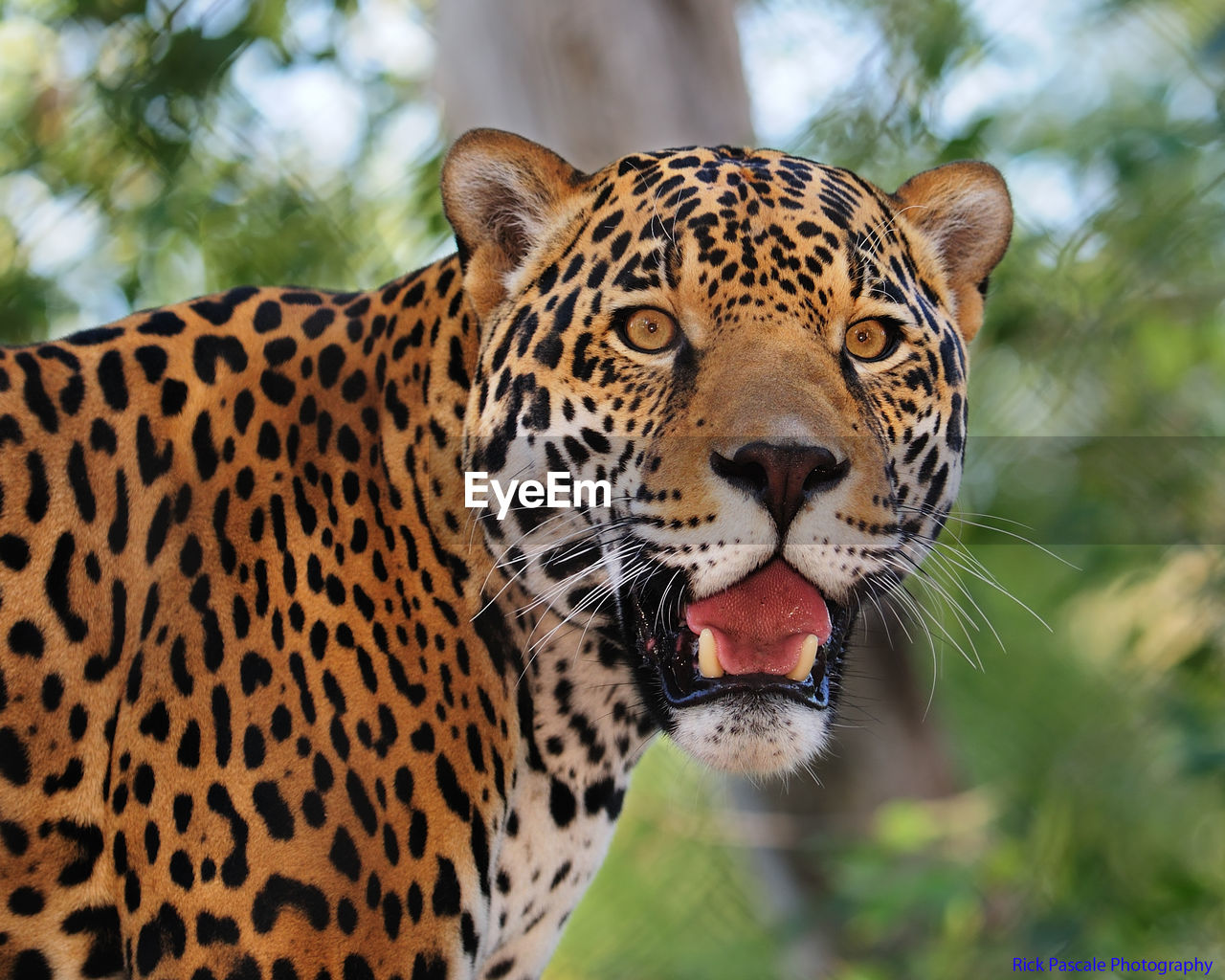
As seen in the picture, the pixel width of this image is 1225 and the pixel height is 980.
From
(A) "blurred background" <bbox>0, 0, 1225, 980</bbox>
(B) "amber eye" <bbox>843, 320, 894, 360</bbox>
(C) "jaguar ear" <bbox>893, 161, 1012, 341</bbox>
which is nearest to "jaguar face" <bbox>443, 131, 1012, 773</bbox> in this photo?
(B) "amber eye" <bbox>843, 320, 894, 360</bbox>

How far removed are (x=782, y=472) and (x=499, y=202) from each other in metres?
1.07

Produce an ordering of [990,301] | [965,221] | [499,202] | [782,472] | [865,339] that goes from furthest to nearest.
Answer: [990,301]
[965,221]
[499,202]
[865,339]
[782,472]

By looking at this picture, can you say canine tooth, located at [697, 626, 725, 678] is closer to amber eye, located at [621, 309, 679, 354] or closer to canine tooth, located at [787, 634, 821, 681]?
canine tooth, located at [787, 634, 821, 681]

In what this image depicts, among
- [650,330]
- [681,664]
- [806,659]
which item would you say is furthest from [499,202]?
[806,659]

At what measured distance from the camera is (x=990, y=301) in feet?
24.0

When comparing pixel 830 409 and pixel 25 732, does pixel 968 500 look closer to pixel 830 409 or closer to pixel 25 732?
pixel 830 409

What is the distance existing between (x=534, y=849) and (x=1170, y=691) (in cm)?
577

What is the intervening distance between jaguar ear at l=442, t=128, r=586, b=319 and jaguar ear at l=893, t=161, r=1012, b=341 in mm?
934

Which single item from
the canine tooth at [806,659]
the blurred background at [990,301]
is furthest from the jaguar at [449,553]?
the blurred background at [990,301]

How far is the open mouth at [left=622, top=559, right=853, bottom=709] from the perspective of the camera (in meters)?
2.73

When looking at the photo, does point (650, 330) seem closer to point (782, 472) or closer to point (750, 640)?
point (782, 472)

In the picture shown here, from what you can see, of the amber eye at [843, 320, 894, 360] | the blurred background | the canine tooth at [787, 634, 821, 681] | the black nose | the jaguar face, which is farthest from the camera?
the blurred background

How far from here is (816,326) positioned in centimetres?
287

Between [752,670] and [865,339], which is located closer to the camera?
[752,670]
